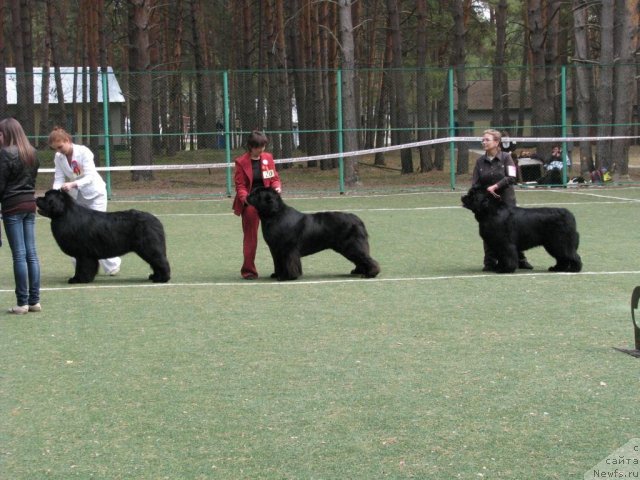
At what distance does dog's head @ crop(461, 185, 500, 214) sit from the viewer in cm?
1096

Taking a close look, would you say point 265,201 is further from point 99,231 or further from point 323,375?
point 323,375

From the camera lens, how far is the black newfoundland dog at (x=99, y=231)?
10.7 metres

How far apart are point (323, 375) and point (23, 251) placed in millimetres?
3553

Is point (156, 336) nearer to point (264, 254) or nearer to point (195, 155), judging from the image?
point (264, 254)

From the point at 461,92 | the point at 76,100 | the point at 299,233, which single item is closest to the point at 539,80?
the point at 461,92

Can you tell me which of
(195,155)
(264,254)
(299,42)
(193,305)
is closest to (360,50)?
(299,42)

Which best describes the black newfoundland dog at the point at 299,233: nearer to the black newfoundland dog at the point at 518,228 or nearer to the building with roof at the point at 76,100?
the black newfoundland dog at the point at 518,228

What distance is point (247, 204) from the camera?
1079cm

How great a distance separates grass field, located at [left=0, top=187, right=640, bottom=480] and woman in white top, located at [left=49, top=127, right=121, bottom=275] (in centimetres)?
96

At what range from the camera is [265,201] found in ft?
34.7

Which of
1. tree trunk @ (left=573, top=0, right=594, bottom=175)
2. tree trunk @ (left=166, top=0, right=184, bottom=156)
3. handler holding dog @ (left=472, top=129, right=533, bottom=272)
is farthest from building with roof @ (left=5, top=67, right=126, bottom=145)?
handler holding dog @ (left=472, top=129, right=533, bottom=272)

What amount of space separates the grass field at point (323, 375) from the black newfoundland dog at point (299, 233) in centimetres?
26

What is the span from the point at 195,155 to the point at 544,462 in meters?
25.2

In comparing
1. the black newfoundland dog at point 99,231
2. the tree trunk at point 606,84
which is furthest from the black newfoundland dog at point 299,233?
the tree trunk at point 606,84
